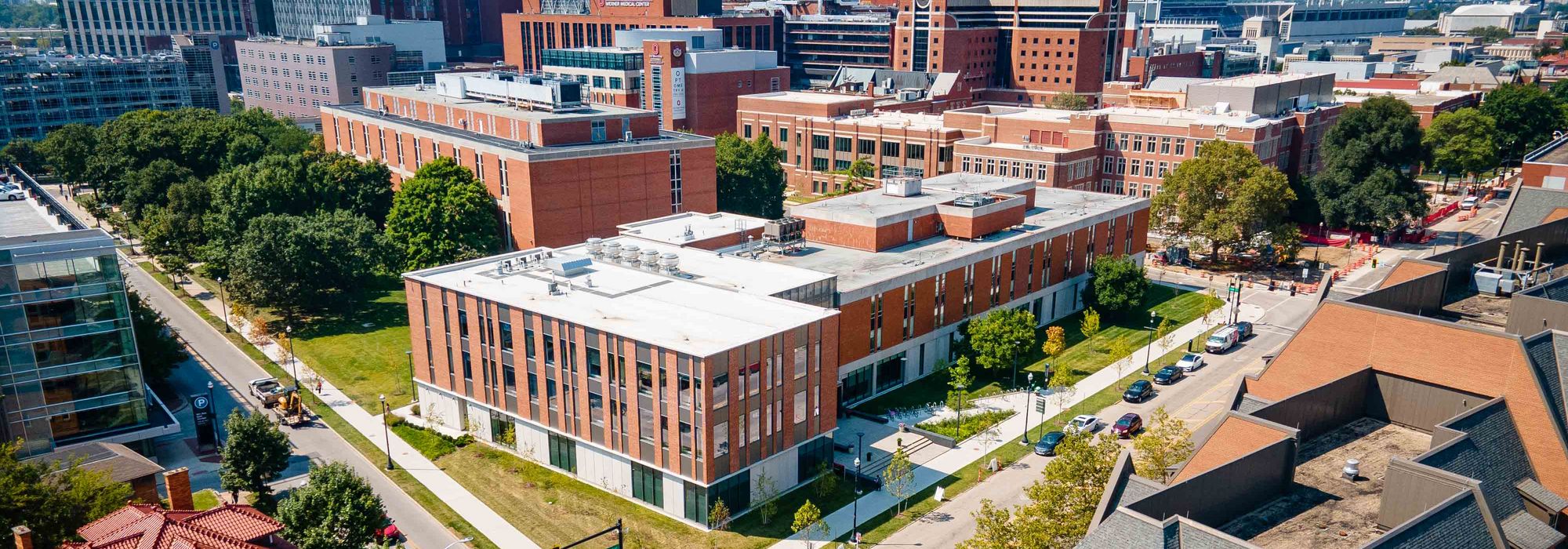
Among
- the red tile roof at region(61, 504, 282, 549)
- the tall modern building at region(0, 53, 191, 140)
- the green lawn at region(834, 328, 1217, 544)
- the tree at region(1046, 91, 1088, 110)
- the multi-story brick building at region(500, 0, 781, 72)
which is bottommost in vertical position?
the green lawn at region(834, 328, 1217, 544)

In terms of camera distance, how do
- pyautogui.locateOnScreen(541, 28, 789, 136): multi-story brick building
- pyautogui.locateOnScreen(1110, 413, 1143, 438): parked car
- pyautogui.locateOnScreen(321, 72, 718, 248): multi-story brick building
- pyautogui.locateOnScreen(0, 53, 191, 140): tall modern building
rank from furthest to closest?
pyautogui.locateOnScreen(0, 53, 191, 140): tall modern building < pyautogui.locateOnScreen(541, 28, 789, 136): multi-story brick building < pyautogui.locateOnScreen(321, 72, 718, 248): multi-story brick building < pyautogui.locateOnScreen(1110, 413, 1143, 438): parked car

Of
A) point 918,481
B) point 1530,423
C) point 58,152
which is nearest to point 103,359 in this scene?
point 918,481

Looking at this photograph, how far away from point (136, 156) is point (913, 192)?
86.6 m

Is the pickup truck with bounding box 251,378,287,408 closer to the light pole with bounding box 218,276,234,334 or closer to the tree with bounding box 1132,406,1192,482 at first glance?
the light pole with bounding box 218,276,234,334

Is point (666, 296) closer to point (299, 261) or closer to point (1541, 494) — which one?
point (299, 261)

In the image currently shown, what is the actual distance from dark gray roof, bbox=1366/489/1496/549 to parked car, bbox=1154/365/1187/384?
41.2 metres

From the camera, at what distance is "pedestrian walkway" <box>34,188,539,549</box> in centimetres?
4872

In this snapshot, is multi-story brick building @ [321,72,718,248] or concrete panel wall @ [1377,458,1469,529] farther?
multi-story brick building @ [321,72,718,248]

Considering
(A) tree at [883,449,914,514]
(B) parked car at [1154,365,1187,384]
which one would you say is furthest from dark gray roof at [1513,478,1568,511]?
(B) parked car at [1154,365,1187,384]

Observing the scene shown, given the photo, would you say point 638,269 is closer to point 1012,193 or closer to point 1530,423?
point 1012,193

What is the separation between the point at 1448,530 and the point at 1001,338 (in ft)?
133

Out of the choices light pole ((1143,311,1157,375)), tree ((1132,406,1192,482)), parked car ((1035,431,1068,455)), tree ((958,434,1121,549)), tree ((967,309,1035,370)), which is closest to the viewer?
tree ((958,434,1121,549))

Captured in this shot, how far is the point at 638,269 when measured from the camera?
63031 millimetres

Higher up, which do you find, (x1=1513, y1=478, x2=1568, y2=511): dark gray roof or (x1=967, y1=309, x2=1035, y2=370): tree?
(x1=1513, y1=478, x2=1568, y2=511): dark gray roof
